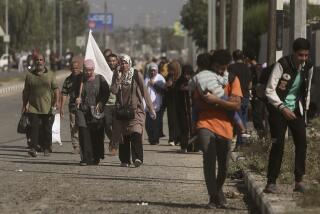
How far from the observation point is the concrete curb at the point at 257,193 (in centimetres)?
1039

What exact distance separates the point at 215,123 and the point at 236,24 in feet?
59.9

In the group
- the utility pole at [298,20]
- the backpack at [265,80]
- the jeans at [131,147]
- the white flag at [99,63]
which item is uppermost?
the utility pole at [298,20]

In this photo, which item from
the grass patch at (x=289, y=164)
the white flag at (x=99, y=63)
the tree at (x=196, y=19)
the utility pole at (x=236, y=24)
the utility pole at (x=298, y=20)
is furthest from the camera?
the tree at (x=196, y=19)

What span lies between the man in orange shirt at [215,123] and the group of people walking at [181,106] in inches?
0.4

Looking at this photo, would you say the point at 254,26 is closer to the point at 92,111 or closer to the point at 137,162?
the point at 92,111

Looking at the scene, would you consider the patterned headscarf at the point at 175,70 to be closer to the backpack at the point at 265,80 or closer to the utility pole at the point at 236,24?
the utility pole at the point at 236,24

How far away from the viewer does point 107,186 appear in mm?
13461

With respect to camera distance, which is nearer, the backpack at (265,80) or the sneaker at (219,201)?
the sneaker at (219,201)

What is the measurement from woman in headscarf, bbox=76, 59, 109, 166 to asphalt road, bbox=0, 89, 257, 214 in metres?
0.34

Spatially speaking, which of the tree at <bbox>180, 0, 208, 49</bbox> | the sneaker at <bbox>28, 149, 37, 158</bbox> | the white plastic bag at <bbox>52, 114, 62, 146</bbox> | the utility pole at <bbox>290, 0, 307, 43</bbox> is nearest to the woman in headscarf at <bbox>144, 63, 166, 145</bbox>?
the white plastic bag at <bbox>52, 114, 62, 146</bbox>

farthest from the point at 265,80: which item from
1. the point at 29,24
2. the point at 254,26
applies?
the point at 29,24

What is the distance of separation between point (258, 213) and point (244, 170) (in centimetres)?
291

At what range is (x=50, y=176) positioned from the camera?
47.9 feet

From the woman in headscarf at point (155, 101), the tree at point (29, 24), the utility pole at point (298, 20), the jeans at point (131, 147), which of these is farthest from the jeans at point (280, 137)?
the tree at point (29, 24)
